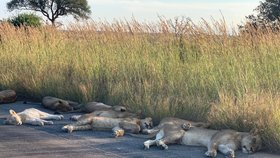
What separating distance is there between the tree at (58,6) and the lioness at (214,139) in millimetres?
35565

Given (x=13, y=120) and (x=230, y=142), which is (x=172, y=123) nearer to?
(x=230, y=142)

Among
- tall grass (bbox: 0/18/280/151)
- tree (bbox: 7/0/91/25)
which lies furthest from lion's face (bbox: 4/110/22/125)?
tree (bbox: 7/0/91/25)

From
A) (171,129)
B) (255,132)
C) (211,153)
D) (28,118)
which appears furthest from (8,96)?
(255,132)

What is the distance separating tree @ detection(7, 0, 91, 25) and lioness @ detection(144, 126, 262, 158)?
35.6 meters

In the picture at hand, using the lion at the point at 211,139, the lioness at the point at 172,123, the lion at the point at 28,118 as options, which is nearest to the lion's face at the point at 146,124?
the lioness at the point at 172,123

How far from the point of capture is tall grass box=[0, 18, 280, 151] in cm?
849

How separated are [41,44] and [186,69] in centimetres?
560

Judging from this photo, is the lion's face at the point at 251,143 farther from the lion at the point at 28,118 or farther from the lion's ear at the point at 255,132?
the lion at the point at 28,118

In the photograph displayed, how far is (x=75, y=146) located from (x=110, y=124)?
124cm

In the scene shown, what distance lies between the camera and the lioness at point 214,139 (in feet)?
24.0

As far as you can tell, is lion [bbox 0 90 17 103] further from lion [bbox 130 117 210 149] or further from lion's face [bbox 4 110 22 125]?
lion [bbox 130 117 210 149]

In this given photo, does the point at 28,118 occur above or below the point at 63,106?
below

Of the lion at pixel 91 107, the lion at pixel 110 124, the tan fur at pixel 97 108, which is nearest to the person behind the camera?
the lion at pixel 110 124

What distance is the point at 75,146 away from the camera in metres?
7.77
